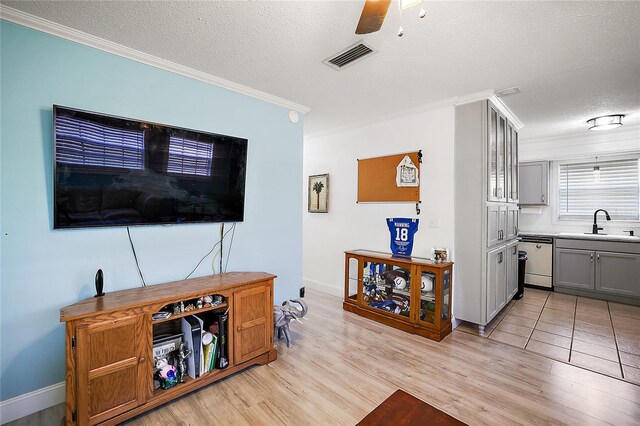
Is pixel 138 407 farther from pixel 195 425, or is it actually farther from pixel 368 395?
pixel 368 395

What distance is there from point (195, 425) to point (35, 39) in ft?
8.72

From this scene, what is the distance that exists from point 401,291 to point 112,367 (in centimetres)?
266

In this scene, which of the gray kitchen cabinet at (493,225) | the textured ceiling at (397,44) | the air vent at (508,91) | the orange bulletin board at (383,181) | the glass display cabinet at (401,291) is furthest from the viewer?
the orange bulletin board at (383,181)

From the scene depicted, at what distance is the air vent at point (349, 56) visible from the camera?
213cm

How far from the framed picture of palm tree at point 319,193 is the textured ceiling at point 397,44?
5.25 ft

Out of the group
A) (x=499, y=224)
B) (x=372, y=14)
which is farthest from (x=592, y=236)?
(x=372, y=14)

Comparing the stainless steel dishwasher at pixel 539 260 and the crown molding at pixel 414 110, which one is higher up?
the crown molding at pixel 414 110

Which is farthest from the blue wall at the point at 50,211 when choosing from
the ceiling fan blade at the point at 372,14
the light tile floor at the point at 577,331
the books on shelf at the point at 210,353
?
the light tile floor at the point at 577,331

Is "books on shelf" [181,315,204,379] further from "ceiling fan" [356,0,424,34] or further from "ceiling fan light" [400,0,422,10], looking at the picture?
"ceiling fan light" [400,0,422,10]

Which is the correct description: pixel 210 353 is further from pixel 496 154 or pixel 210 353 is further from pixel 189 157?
pixel 496 154

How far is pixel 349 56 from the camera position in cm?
225

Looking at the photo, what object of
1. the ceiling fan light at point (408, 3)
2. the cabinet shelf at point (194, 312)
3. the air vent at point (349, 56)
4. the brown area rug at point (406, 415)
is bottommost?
the brown area rug at point (406, 415)

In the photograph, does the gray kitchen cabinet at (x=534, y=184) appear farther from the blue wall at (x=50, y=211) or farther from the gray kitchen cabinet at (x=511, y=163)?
the blue wall at (x=50, y=211)

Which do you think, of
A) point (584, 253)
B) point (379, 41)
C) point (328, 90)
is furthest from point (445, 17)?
point (584, 253)
